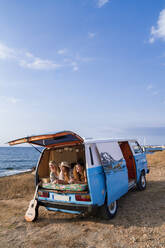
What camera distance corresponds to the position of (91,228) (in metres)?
4.49

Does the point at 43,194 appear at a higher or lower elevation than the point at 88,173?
lower

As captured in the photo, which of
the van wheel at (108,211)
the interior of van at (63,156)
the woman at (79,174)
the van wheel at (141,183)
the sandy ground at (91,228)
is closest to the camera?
the sandy ground at (91,228)

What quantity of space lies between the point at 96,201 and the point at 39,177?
6.97ft

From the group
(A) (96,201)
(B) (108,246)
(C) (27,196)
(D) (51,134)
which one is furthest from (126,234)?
(C) (27,196)

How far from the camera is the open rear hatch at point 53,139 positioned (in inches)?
176

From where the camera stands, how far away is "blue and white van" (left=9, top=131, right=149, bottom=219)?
444 centimetres

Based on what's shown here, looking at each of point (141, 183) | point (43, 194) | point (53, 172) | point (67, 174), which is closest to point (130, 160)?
point (141, 183)

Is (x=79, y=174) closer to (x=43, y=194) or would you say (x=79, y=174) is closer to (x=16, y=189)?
(x=43, y=194)

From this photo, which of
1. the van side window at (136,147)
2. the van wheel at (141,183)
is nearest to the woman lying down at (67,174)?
the van side window at (136,147)

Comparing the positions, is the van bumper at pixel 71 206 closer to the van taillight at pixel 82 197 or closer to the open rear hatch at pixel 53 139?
the van taillight at pixel 82 197

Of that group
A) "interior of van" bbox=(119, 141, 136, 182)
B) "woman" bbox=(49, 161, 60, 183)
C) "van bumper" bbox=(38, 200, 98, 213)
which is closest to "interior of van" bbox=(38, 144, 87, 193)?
"woman" bbox=(49, 161, 60, 183)

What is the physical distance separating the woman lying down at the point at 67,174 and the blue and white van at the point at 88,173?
11.2 inches

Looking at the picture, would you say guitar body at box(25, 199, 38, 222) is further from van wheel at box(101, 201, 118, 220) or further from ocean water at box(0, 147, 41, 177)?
ocean water at box(0, 147, 41, 177)

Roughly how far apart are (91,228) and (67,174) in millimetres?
1557
